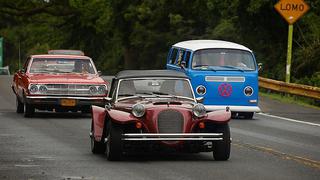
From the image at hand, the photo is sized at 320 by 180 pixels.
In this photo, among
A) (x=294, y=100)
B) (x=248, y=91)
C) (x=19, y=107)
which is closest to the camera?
(x=248, y=91)

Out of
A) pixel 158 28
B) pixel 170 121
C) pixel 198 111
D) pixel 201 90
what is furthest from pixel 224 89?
pixel 158 28

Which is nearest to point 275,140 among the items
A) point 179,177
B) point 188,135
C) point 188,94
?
point 188,94

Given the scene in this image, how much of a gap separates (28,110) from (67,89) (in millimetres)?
1206

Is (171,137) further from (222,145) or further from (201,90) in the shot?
(201,90)

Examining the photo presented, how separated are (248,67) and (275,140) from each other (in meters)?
6.71

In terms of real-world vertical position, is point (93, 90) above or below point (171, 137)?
below

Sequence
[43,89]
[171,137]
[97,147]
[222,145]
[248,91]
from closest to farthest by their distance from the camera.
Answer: [171,137] → [222,145] → [97,147] → [43,89] → [248,91]

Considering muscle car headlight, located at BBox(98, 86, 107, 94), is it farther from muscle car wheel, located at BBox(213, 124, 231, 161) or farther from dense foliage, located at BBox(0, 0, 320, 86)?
dense foliage, located at BBox(0, 0, 320, 86)

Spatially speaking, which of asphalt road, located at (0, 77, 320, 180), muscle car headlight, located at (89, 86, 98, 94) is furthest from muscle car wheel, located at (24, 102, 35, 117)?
muscle car headlight, located at (89, 86, 98, 94)

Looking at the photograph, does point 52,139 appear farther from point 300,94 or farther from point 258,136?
point 300,94

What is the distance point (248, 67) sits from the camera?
24.4 meters

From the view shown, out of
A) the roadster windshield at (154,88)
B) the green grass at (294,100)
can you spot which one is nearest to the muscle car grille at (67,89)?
the roadster windshield at (154,88)

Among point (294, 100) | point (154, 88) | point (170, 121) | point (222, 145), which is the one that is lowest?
point (294, 100)

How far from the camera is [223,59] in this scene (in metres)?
24.3
